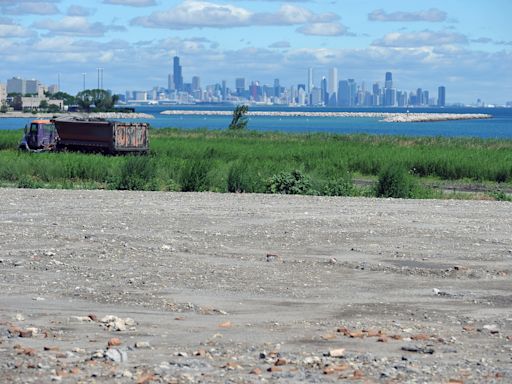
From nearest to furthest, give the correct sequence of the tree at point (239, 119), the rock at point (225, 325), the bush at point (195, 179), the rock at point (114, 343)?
the rock at point (114, 343) → the rock at point (225, 325) → the bush at point (195, 179) → the tree at point (239, 119)

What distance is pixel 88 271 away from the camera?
14.9 meters

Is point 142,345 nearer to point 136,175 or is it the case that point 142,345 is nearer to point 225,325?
point 225,325

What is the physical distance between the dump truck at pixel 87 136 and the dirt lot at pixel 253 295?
90.2ft

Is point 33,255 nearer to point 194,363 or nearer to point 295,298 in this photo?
point 295,298

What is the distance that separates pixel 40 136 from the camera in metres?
52.9

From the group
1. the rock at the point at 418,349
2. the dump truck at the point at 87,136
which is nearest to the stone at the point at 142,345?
the rock at the point at 418,349

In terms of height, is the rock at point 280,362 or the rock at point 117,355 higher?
the rock at point 117,355

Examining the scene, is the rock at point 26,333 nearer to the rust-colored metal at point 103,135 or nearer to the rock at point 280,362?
Result: the rock at point 280,362

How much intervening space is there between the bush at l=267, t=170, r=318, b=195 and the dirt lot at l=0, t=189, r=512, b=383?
26.3ft

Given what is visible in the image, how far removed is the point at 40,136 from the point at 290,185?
24.0m

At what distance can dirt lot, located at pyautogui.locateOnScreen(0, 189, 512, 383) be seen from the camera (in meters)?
9.45

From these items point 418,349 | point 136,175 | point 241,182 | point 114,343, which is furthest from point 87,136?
point 418,349

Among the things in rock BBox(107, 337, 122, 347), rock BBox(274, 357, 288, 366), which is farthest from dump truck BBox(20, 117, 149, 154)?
rock BBox(274, 357, 288, 366)

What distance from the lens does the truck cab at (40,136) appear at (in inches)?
2084
